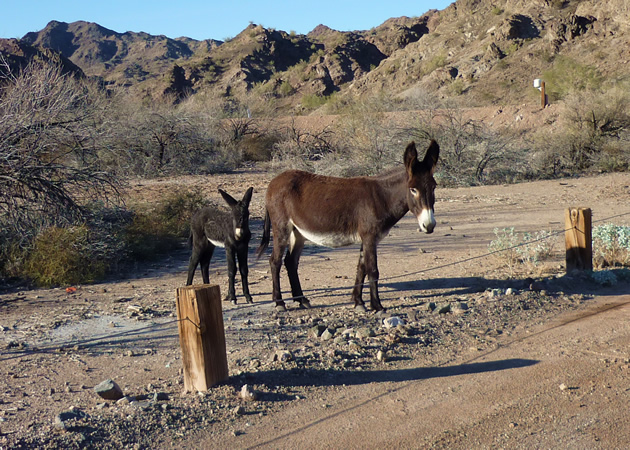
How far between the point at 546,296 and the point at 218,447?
525 cm

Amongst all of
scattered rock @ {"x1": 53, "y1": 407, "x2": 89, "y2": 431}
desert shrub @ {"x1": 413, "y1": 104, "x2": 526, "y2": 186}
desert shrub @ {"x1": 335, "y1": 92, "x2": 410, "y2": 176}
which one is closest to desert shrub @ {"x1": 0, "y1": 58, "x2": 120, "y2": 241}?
scattered rock @ {"x1": 53, "y1": 407, "x2": 89, "y2": 431}

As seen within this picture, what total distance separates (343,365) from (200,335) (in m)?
1.51

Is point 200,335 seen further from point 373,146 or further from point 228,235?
point 373,146

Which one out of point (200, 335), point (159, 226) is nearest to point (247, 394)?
point (200, 335)

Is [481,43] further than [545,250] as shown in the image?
Yes

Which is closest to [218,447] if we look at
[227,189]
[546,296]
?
[546,296]

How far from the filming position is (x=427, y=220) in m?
7.45

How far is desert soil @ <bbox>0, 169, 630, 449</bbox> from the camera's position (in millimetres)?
4977

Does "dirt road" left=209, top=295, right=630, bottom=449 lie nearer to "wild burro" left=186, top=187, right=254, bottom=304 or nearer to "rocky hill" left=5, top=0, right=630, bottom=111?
"wild burro" left=186, top=187, right=254, bottom=304

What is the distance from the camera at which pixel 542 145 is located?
23.8 m

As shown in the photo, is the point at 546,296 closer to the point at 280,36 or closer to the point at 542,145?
the point at 542,145

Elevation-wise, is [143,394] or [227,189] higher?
[227,189]

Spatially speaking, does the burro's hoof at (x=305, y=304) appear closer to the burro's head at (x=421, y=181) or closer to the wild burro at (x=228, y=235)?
the wild burro at (x=228, y=235)

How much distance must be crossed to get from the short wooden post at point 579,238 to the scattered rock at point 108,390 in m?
6.61
